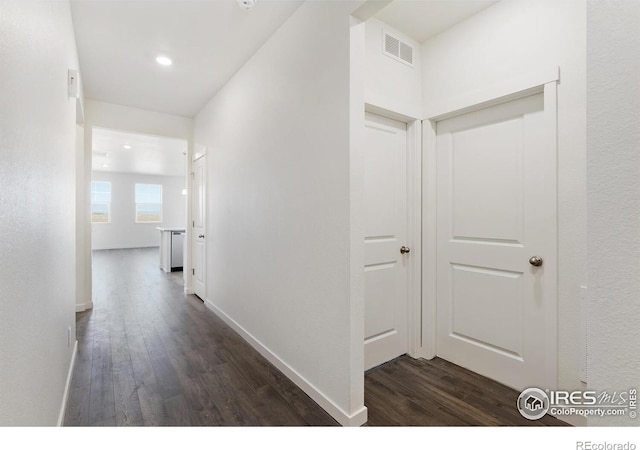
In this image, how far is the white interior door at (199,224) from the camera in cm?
413

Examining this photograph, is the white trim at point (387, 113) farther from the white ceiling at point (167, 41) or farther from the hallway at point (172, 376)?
the hallway at point (172, 376)

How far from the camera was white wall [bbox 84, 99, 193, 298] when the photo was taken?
150 inches

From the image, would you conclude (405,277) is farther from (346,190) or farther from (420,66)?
(420,66)

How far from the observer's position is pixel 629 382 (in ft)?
2.36

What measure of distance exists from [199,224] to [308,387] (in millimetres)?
3135

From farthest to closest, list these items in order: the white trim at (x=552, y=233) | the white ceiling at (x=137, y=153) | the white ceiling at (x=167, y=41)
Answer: the white ceiling at (x=137, y=153)
the white ceiling at (x=167, y=41)
the white trim at (x=552, y=233)

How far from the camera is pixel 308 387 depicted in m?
2.00

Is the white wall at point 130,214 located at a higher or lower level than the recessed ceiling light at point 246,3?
lower

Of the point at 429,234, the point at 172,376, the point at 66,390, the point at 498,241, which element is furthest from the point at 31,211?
the point at 498,241

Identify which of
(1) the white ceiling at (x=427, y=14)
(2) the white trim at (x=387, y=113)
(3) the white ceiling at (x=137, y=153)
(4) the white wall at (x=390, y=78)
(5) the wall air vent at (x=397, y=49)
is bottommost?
(2) the white trim at (x=387, y=113)

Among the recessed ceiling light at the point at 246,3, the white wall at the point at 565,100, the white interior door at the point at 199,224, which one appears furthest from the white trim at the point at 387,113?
the white interior door at the point at 199,224

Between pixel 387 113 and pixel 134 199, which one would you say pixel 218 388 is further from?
pixel 134 199

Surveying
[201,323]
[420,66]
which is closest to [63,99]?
[201,323]

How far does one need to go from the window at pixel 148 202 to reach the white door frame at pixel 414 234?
10753 mm
